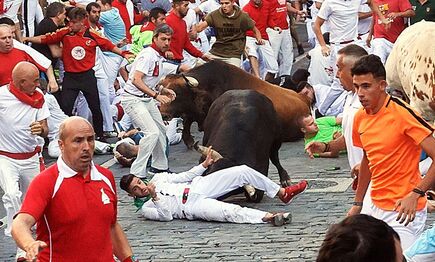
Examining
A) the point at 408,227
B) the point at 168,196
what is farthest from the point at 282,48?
the point at 408,227

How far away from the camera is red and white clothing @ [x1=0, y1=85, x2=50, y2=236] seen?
11.2 m

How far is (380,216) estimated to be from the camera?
7.91 m

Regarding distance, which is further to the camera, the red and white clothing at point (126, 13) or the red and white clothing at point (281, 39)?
the red and white clothing at point (281, 39)

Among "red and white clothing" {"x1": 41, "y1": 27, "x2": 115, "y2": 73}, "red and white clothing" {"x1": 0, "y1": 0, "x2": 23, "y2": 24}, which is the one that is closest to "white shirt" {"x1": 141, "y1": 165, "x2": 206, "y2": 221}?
"red and white clothing" {"x1": 41, "y1": 27, "x2": 115, "y2": 73}

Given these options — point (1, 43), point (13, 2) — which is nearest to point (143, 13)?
point (13, 2)

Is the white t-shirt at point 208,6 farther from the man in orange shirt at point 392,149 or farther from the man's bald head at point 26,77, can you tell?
the man in orange shirt at point 392,149

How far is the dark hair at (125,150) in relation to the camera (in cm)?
1544

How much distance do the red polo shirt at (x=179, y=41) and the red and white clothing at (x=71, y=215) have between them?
33.3 ft

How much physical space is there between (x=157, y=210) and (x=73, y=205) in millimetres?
5047

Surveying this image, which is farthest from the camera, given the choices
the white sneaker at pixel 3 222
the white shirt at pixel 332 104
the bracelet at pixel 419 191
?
the white shirt at pixel 332 104

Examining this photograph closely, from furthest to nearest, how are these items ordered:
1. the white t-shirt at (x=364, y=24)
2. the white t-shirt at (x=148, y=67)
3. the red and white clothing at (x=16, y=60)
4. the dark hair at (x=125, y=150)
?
the white t-shirt at (x=364, y=24) → the dark hair at (x=125, y=150) → the white t-shirt at (x=148, y=67) → the red and white clothing at (x=16, y=60)

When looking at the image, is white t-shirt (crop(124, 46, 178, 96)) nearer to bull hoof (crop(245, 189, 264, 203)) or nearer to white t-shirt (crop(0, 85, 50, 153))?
bull hoof (crop(245, 189, 264, 203))

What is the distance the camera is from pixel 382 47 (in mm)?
18062

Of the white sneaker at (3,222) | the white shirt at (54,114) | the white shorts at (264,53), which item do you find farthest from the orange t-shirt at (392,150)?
the white shorts at (264,53)
